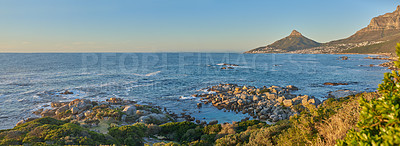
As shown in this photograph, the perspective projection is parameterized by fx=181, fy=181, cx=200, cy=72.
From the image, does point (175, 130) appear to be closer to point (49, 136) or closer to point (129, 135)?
point (129, 135)

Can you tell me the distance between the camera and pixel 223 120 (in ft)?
73.3

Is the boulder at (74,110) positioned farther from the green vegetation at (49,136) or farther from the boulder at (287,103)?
the boulder at (287,103)

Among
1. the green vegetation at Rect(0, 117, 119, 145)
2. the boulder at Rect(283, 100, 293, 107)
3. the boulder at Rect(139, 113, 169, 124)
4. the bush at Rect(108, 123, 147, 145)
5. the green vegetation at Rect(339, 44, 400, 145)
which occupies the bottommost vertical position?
the boulder at Rect(139, 113, 169, 124)

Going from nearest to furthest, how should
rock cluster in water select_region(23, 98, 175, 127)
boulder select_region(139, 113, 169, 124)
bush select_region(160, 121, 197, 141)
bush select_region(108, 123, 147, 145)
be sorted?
bush select_region(108, 123, 147, 145)
bush select_region(160, 121, 197, 141)
boulder select_region(139, 113, 169, 124)
rock cluster in water select_region(23, 98, 175, 127)

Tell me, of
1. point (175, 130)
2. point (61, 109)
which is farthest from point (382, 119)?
point (61, 109)

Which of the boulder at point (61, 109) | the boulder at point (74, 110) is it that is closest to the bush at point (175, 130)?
the boulder at point (74, 110)

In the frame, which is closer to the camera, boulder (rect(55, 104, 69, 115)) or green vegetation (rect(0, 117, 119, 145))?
green vegetation (rect(0, 117, 119, 145))

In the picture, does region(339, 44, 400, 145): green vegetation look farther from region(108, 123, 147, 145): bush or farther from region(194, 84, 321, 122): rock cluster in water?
region(194, 84, 321, 122): rock cluster in water

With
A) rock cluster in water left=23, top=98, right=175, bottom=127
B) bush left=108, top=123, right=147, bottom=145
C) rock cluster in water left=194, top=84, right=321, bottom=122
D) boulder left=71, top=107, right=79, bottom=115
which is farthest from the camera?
boulder left=71, top=107, right=79, bottom=115

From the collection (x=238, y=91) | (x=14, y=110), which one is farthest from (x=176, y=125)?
(x=14, y=110)

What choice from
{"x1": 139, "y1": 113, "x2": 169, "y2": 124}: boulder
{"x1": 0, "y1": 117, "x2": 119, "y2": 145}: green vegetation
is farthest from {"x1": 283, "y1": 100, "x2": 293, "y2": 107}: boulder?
{"x1": 0, "y1": 117, "x2": 119, "y2": 145}: green vegetation

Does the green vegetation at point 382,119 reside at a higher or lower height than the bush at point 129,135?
higher

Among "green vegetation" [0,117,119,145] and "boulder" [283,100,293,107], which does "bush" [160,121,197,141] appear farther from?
"boulder" [283,100,293,107]

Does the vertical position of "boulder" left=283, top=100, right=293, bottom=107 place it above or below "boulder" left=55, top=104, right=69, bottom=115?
above
